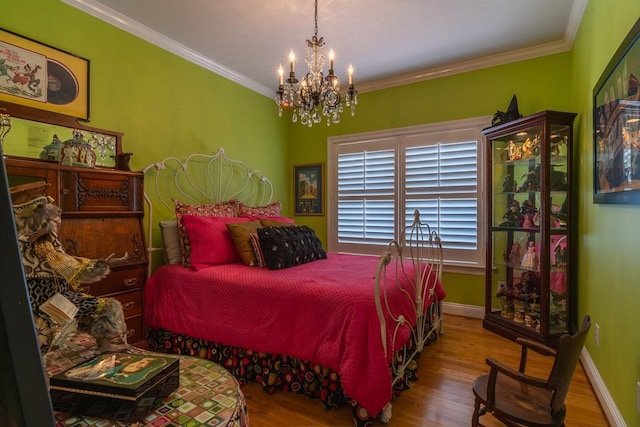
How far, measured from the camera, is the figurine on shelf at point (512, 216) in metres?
3.15

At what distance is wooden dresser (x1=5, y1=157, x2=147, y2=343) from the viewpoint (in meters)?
2.10

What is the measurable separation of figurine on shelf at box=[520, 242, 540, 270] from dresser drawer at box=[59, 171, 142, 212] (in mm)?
3362

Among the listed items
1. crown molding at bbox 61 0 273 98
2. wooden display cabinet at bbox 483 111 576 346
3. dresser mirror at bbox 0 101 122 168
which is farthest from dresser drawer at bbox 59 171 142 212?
wooden display cabinet at bbox 483 111 576 346

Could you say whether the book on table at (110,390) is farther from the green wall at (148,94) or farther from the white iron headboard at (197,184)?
the green wall at (148,94)

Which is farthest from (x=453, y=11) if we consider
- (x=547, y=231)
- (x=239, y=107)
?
(x=239, y=107)

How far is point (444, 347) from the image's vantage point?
2861 millimetres

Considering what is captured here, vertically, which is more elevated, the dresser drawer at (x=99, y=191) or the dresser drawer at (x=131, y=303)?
the dresser drawer at (x=99, y=191)

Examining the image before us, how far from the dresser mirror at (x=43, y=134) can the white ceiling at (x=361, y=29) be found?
90 centimetres

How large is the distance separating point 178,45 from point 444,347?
3718mm

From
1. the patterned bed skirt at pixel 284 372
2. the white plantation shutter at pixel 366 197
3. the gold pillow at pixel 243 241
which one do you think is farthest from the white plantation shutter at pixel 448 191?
the gold pillow at pixel 243 241

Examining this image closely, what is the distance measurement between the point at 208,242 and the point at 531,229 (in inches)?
110

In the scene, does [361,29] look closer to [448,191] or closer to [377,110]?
[377,110]

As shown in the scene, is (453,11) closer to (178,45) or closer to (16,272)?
(178,45)

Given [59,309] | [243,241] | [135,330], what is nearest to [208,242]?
[243,241]
